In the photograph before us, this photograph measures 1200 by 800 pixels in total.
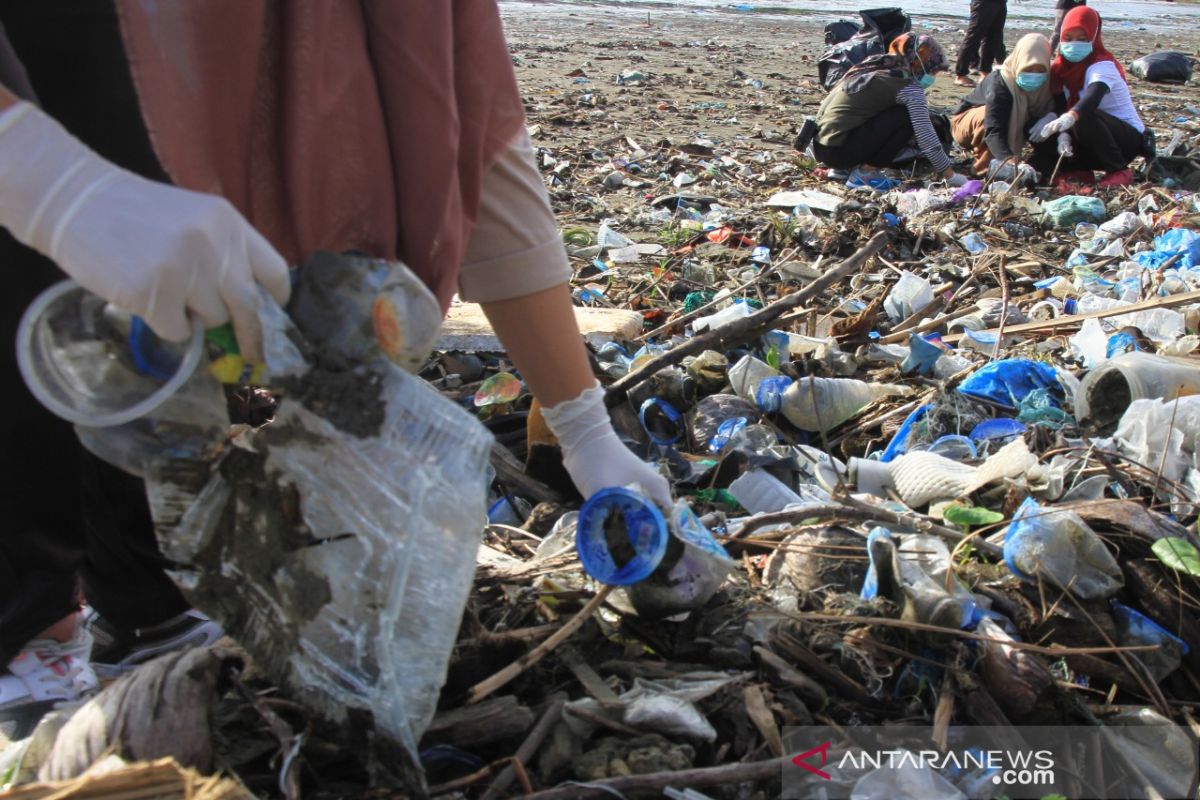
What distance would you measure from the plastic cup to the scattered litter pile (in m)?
0.56

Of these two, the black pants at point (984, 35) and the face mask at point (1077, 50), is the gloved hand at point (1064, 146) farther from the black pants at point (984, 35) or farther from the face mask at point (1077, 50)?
the black pants at point (984, 35)

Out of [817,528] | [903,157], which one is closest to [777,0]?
[903,157]

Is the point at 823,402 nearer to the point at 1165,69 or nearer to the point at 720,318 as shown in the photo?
the point at 720,318

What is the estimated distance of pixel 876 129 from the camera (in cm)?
764

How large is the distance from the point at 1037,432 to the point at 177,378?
8.23 ft

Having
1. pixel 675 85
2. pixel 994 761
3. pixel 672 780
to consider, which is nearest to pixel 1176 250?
pixel 994 761

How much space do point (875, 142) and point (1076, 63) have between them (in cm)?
187

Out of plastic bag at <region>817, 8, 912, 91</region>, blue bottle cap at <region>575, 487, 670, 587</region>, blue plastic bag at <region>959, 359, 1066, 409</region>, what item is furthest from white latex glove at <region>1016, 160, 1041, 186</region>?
blue bottle cap at <region>575, 487, 670, 587</region>

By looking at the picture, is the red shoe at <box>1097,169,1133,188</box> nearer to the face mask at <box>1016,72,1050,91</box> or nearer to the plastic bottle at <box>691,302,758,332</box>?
the face mask at <box>1016,72,1050,91</box>

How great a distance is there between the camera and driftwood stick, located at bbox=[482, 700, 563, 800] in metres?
1.55

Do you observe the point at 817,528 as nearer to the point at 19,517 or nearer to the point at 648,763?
the point at 648,763

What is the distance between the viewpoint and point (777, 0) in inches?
973

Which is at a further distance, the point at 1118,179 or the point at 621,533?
the point at 1118,179

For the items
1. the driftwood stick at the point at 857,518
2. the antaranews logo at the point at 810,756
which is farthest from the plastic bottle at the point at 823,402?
the antaranews logo at the point at 810,756
